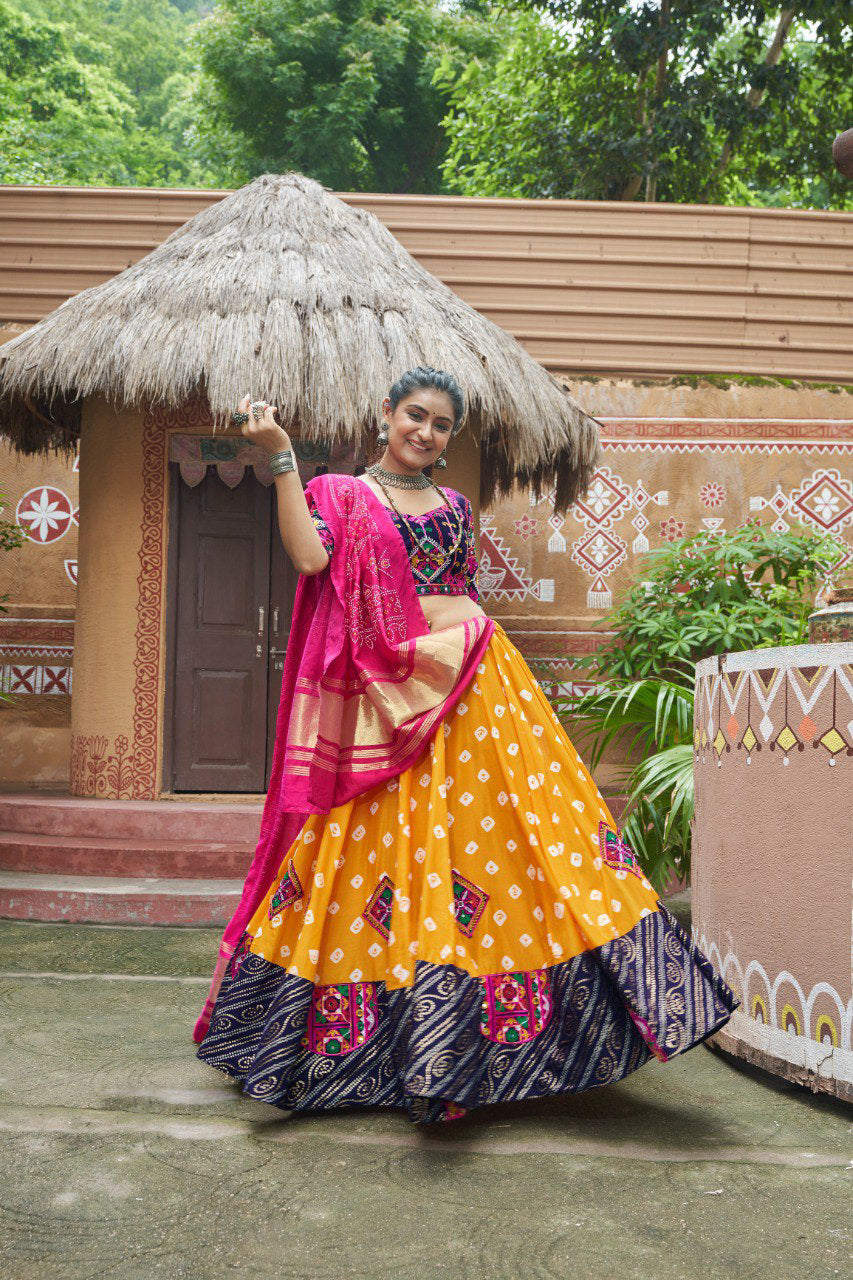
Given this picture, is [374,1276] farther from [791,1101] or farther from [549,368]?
[549,368]

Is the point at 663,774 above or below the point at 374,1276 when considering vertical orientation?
above

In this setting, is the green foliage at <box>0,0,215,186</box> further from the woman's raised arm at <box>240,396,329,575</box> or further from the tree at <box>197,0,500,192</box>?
the woman's raised arm at <box>240,396,329,575</box>

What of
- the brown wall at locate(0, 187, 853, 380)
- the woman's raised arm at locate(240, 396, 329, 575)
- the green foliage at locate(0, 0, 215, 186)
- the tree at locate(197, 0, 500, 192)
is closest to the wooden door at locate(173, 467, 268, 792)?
the brown wall at locate(0, 187, 853, 380)

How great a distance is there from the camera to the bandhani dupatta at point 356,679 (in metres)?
2.87

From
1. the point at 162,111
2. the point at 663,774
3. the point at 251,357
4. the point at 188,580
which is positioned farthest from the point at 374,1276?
the point at 162,111

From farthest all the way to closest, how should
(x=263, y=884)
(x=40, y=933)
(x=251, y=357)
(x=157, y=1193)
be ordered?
(x=251, y=357) < (x=40, y=933) < (x=263, y=884) < (x=157, y=1193)

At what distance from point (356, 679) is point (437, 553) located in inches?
15.2

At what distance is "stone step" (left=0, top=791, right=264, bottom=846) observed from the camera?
6020mm

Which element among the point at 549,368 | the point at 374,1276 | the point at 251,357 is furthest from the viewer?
the point at 549,368

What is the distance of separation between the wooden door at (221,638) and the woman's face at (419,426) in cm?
399

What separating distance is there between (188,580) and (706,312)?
4203mm

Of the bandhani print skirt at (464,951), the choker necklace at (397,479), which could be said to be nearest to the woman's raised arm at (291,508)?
the choker necklace at (397,479)

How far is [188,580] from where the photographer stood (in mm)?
6848

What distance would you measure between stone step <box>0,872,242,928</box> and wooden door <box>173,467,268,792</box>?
1590mm
